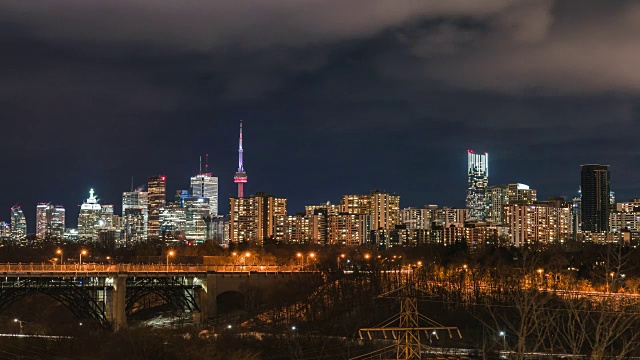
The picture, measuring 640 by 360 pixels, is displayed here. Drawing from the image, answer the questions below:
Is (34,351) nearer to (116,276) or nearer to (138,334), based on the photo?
(138,334)

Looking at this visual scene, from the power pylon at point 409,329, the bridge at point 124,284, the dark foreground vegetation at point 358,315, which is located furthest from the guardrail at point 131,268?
the power pylon at point 409,329

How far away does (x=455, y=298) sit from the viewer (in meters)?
76.6

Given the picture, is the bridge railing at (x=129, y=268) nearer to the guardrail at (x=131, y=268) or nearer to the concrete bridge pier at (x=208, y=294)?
the guardrail at (x=131, y=268)

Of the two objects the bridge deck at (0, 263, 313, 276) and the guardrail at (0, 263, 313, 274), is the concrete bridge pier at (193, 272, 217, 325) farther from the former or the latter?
the guardrail at (0, 263, 313, 274)

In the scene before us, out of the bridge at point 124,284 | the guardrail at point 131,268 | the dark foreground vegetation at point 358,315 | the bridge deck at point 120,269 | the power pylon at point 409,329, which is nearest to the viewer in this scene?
the power pylon at point 409,329

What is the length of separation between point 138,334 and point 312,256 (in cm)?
5497

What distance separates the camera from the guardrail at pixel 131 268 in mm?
71500

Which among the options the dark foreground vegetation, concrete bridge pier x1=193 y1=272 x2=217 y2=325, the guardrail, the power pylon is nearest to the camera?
the power pylon

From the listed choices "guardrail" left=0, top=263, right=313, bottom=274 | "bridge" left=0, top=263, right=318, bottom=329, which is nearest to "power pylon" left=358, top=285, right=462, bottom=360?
A: "bridge" left=0, top=263, right=318, bottom=329

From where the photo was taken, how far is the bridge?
69375 mm

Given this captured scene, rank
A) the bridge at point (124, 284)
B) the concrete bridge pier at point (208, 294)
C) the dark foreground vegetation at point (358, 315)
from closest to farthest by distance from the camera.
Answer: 1. the dark foreground vegetation at point (358, 315)
2. the bridge at point (124, 284)
3. the concrete bridge pier at point (208, 294)

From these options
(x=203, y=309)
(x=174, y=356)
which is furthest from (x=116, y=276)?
(x=174, y=356)

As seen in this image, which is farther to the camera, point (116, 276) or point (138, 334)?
point (116, 276)

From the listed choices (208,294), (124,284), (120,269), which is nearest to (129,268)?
(120,269)
